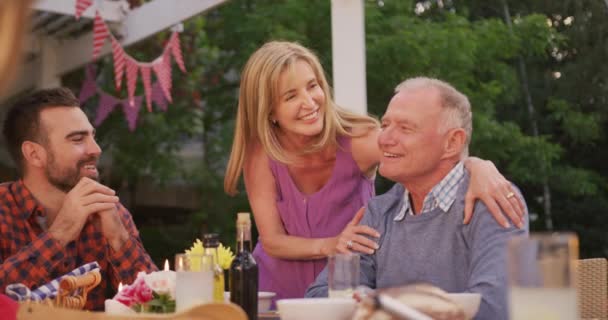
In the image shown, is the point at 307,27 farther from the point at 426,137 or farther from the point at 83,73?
the point at 426,137

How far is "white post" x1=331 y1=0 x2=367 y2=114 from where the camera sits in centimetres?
401

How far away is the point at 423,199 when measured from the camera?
7.23 feet

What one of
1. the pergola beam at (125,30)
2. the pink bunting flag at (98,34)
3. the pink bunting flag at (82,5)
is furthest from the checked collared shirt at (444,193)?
the pink bunting flag at (98,34)

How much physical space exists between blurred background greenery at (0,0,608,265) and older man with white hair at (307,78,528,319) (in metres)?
5.20

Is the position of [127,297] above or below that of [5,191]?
below

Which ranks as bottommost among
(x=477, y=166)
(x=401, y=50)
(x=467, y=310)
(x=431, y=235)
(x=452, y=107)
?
(x=467, y=310)

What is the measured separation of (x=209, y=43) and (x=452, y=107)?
693cm

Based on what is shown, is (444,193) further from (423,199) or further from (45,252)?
(45,252)

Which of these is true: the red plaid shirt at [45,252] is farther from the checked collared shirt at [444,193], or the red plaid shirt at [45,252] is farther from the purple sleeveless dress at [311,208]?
the checked collared shirt at [444,193]

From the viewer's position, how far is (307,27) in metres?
7.89

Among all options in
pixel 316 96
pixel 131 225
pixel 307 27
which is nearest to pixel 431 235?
pixel 316 96

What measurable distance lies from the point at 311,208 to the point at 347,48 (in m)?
1.39

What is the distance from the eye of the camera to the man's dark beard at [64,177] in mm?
2838

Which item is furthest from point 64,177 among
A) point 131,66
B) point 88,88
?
point 88,88
